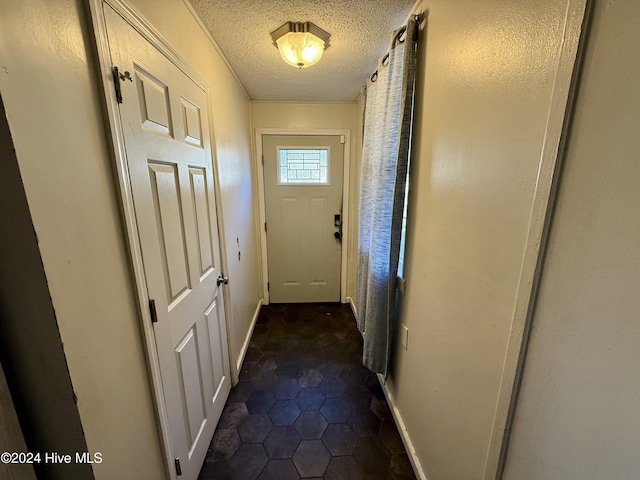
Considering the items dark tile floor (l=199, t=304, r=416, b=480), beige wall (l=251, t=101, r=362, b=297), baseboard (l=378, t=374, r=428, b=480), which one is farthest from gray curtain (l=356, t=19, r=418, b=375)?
beige wall (l=251, t=101, r=362, b=297)

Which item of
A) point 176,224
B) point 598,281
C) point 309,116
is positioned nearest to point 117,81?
point 176,224

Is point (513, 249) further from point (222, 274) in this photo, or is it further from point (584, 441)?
point (222, 274)

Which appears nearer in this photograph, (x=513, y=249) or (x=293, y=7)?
(x=513, y=249)

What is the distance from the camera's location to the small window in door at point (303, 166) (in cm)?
283

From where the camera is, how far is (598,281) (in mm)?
487

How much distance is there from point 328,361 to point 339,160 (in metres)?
2.05

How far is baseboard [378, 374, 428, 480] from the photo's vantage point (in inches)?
50.9

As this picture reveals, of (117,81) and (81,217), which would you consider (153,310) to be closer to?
(81,217)

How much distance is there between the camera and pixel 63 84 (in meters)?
0.62

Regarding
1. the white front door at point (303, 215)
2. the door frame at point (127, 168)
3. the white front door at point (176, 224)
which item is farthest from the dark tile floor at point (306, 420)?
the white front door at point (303, 215)

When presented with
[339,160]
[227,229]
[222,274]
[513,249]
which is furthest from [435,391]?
[339,160]

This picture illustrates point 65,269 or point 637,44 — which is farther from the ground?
point 637,44

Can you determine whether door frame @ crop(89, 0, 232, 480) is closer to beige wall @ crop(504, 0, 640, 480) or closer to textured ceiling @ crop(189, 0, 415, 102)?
textured ceiling @ crop(189, 0, 415, 102)

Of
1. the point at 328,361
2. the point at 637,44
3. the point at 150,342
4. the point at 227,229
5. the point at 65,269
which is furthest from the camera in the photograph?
the point at 328,361
